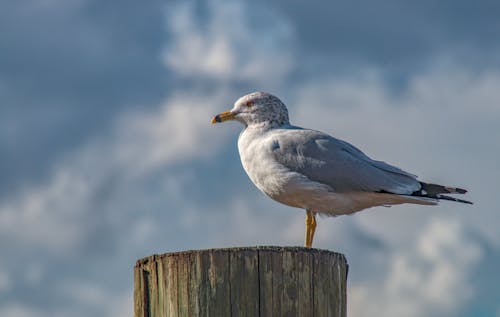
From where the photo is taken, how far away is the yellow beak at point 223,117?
1006 cm

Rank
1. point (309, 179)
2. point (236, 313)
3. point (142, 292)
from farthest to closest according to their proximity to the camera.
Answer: point (309, 179)
point (142, 292)
point (236, 313)

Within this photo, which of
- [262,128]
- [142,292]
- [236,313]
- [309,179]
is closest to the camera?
[236,313]

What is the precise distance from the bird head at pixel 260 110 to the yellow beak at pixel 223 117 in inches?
1.9

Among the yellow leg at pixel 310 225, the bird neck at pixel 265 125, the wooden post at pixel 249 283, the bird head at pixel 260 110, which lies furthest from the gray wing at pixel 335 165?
the wooden post at pixel 249 283

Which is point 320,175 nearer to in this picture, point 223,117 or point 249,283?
point 223,117

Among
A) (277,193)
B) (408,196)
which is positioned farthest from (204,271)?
(408,196)

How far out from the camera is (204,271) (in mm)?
4855

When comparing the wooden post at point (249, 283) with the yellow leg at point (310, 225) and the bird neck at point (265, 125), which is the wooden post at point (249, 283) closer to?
the yellow leg at point (310, 225)

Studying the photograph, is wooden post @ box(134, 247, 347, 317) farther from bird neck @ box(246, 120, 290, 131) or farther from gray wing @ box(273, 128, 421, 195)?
bird neck @ box(246, 120, 290, 131)

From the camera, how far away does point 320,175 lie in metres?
9.01

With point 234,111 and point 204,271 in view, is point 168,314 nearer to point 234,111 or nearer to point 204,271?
point 204,271

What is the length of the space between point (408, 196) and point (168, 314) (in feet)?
16.1

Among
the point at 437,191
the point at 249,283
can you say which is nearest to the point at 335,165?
the point at 437,191

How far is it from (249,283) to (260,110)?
207 inches
